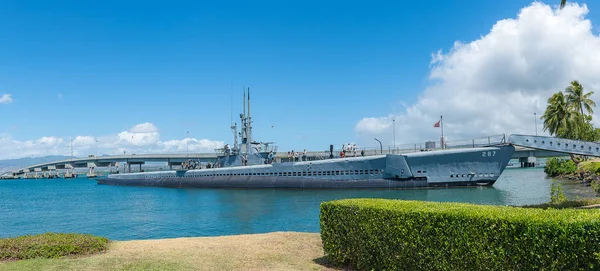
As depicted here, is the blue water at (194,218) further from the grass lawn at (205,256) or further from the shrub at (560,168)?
the shrub at (560,168)

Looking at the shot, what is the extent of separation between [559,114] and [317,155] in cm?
4195

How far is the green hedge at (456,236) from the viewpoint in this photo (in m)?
5.93

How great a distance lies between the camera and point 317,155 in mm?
56781

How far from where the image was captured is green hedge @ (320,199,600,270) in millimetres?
5926

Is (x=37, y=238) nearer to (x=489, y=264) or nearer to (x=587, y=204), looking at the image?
(x=489, y=264)

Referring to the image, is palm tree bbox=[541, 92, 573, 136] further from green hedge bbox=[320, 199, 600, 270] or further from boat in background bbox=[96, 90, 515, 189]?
green hedge bbox=[320, 199, 600, 270]

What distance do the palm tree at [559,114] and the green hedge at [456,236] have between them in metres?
71.6

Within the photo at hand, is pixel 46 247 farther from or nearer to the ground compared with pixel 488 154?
nearer to the ground

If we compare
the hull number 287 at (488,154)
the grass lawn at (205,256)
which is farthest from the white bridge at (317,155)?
the grass lawn at (205,256)

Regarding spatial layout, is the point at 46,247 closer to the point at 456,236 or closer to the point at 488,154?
the point at 456,236

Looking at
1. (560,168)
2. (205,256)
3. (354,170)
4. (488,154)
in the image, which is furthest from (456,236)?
(560,168)

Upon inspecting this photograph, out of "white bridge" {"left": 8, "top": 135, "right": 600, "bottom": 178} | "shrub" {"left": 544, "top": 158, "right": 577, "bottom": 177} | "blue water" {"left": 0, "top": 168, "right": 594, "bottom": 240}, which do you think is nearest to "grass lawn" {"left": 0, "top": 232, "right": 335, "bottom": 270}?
"blue water" {"left": 0, "top": 168, "right": 594, "bottom": 240}

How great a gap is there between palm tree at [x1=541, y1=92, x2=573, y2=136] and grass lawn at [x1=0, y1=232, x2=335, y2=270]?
69.3 metres

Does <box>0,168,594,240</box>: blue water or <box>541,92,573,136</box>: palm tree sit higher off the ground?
<box>541,92,573,136</box>: palm tree
